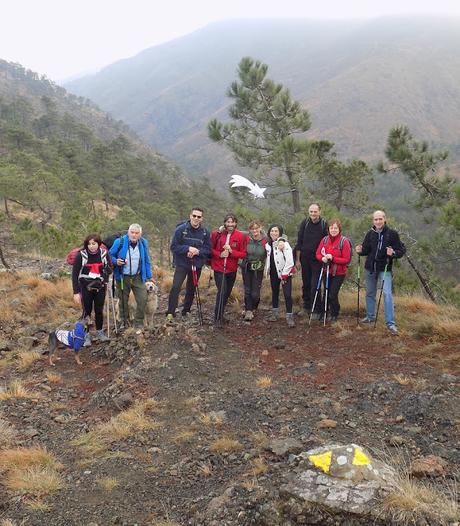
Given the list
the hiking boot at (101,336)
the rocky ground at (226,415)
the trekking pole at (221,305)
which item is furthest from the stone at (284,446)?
the hiking boot at (101,336)

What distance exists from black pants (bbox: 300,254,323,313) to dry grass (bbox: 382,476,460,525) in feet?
15.1

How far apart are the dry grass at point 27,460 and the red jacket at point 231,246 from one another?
3809 millimetres

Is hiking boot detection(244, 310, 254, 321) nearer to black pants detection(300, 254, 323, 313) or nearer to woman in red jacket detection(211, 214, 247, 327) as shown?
woman in red jacket detection(211, 214, 247, 327)

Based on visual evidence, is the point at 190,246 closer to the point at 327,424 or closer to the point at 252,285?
the point at 252,285

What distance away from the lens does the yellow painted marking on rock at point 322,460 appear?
3349 millimetres

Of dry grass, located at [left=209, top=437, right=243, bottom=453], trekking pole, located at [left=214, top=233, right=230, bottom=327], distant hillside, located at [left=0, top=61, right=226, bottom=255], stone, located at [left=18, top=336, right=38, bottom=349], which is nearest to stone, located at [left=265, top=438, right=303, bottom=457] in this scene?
dry grass, located at [left=209, top=437, right=243, bottom=453]

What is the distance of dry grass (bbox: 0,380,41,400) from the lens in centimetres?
560

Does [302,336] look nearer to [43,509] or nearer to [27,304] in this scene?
[43,509]

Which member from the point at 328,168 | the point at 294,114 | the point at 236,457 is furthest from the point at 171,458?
the point at 328,168

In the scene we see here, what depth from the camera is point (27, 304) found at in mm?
9234

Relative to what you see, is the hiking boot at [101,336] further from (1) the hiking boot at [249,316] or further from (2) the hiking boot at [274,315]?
(2) the hiking boot at [274,315]

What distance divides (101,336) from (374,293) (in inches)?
172

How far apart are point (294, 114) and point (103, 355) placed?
8607 millimetres

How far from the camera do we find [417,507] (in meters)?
2.85
